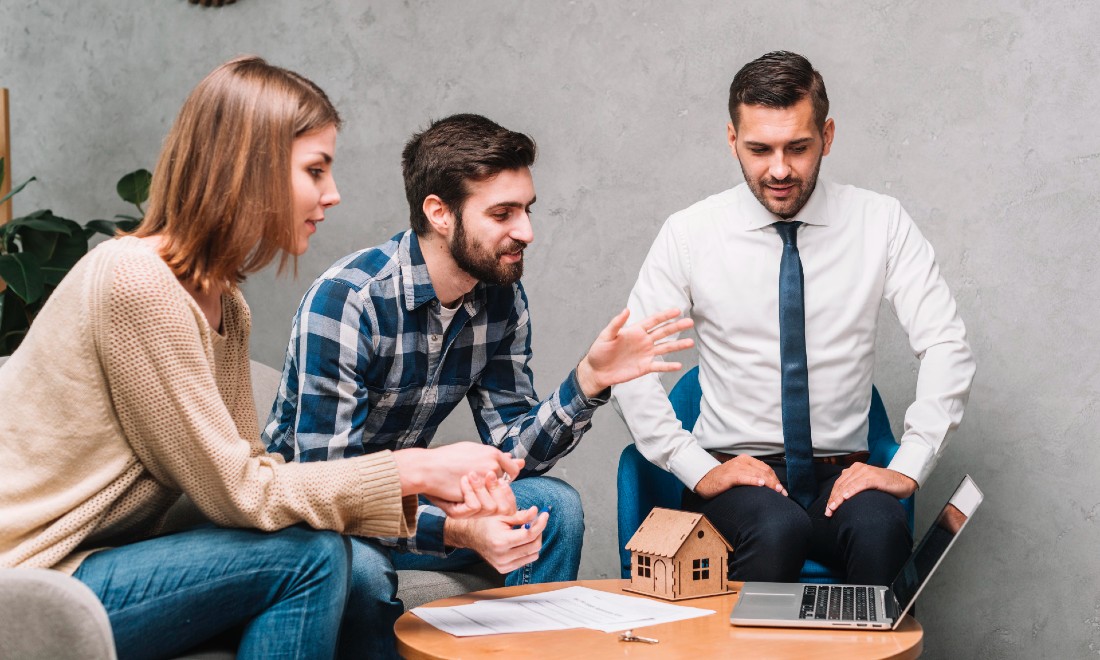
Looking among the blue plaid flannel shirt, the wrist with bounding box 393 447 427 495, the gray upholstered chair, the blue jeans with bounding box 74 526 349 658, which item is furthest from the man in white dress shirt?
the gray upholstered chair

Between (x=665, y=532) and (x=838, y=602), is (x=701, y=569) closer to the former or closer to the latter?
(x=665, y=532)

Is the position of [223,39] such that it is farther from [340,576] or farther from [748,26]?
[340,576]

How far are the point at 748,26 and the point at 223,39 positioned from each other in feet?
6.55

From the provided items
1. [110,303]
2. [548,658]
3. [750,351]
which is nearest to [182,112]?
[110,303]

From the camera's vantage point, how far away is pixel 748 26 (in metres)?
2.84

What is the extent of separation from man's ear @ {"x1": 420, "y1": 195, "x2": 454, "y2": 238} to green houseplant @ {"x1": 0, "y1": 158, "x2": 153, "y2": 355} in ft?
6.00

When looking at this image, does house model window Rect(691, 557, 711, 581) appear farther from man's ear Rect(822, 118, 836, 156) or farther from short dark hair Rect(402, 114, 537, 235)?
man's ear Rect(822, 118, 836, 156)

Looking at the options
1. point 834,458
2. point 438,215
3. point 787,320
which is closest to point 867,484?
point 834,458

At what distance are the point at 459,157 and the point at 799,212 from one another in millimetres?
787

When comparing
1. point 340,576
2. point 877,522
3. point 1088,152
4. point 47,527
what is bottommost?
point 877,522

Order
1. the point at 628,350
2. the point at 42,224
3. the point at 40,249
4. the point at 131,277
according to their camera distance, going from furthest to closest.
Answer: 1. the point at 40,249
2. the point at 42,224
3. the point at 628,350
4. the point at 131,277

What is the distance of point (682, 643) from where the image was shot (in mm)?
1437

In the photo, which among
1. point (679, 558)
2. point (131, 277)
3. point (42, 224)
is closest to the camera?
point (131, 277)

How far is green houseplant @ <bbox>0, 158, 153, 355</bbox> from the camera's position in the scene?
3.49 metres
